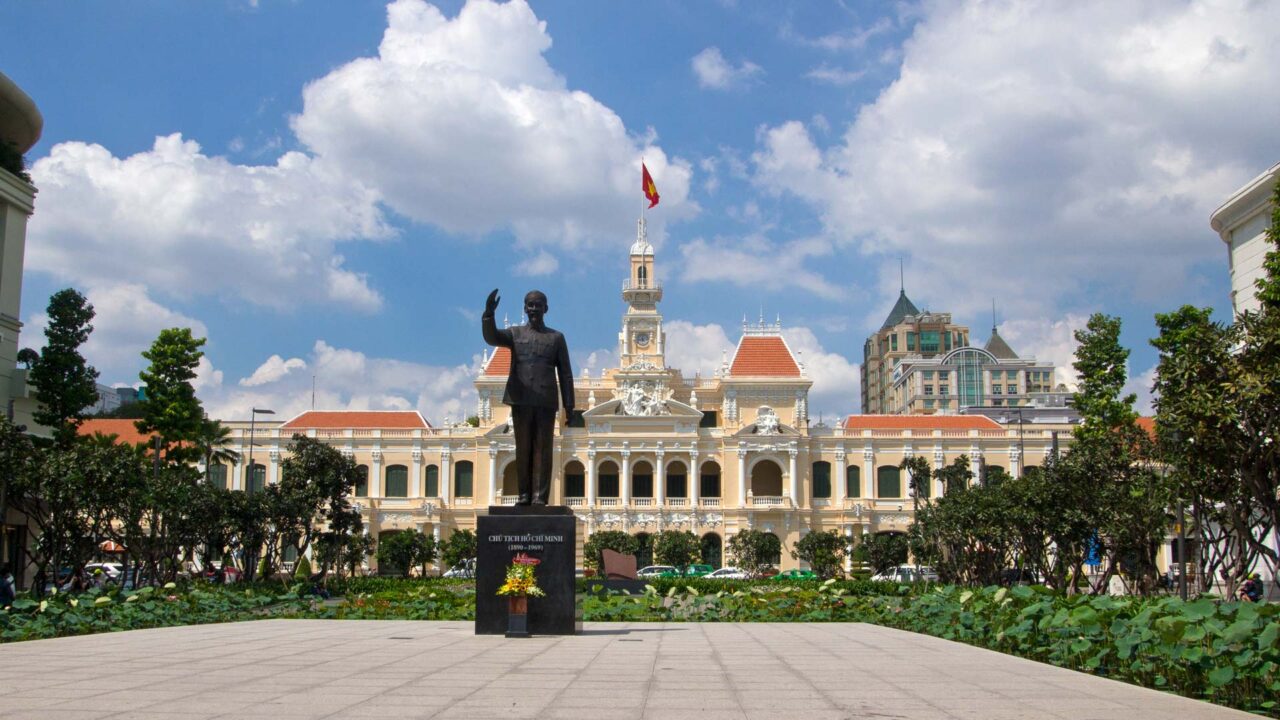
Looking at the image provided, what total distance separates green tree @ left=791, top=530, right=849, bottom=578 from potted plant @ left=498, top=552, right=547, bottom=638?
117 feet

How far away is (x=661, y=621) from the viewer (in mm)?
19297

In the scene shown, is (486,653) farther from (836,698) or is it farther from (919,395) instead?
(919,395)

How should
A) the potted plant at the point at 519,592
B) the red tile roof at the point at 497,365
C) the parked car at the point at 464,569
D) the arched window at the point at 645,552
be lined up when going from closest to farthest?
the potted plant at the point at 519,592, the parked car at the point at 464,569, the arched window at the point at 645,552, the red tile roof at the point at 497,365

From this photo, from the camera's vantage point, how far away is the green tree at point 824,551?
49469 mm

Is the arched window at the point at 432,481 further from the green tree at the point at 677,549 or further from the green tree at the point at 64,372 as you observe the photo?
the green tree at the point at 64,372

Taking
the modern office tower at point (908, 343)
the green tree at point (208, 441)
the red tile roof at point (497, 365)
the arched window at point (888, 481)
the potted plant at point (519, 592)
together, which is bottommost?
the potted plant at point (519, 592)

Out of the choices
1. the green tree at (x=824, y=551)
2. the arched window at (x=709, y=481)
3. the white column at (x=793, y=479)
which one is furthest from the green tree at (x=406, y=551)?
the white column at (x=793, y=479)

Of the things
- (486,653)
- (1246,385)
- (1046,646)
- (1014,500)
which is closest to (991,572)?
(1014,500)

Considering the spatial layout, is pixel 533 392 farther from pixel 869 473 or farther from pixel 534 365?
pixel 869 473

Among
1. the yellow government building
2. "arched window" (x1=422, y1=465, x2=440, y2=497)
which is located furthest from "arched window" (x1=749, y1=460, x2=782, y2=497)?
"arched window" (x1=422, y1=465, x2=440, y2=497)

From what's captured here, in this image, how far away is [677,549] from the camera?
53.1 meters

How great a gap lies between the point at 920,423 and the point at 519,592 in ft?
177

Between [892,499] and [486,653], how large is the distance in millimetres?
52597

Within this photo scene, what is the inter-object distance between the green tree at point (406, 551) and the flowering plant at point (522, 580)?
120 feet
